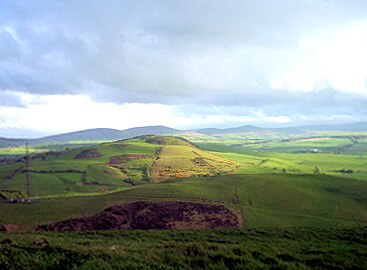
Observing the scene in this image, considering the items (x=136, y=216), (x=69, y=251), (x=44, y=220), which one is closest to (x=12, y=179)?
(x=44, y=220)

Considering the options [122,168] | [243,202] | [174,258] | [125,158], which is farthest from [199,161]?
[174,258]

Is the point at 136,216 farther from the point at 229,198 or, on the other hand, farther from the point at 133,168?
the point at 133,168

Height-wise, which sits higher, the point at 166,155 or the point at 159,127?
the point at 159,127

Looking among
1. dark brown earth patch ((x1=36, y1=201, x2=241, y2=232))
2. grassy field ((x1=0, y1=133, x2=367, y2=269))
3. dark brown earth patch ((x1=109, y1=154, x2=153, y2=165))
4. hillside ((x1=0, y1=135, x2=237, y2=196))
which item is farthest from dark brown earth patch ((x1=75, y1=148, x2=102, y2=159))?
dark brown earth patch ((x1=36, y1=201, x2=241, y2=232))

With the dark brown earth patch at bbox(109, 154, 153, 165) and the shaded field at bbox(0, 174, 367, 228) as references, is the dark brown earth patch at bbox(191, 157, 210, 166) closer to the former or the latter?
the shaded field at bbox(0, 174, 367, 228)

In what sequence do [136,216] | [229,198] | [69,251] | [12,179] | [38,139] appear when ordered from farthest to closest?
1. [38,139]
2. [12,179]
3. [229,198]
4. [136,216]
5. [69,251]

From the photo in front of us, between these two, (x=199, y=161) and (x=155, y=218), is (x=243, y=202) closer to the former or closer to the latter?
(x=155, y=218)

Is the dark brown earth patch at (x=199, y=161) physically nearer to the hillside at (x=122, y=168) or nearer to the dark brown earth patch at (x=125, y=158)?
the hillside at (x=122, y=168)
